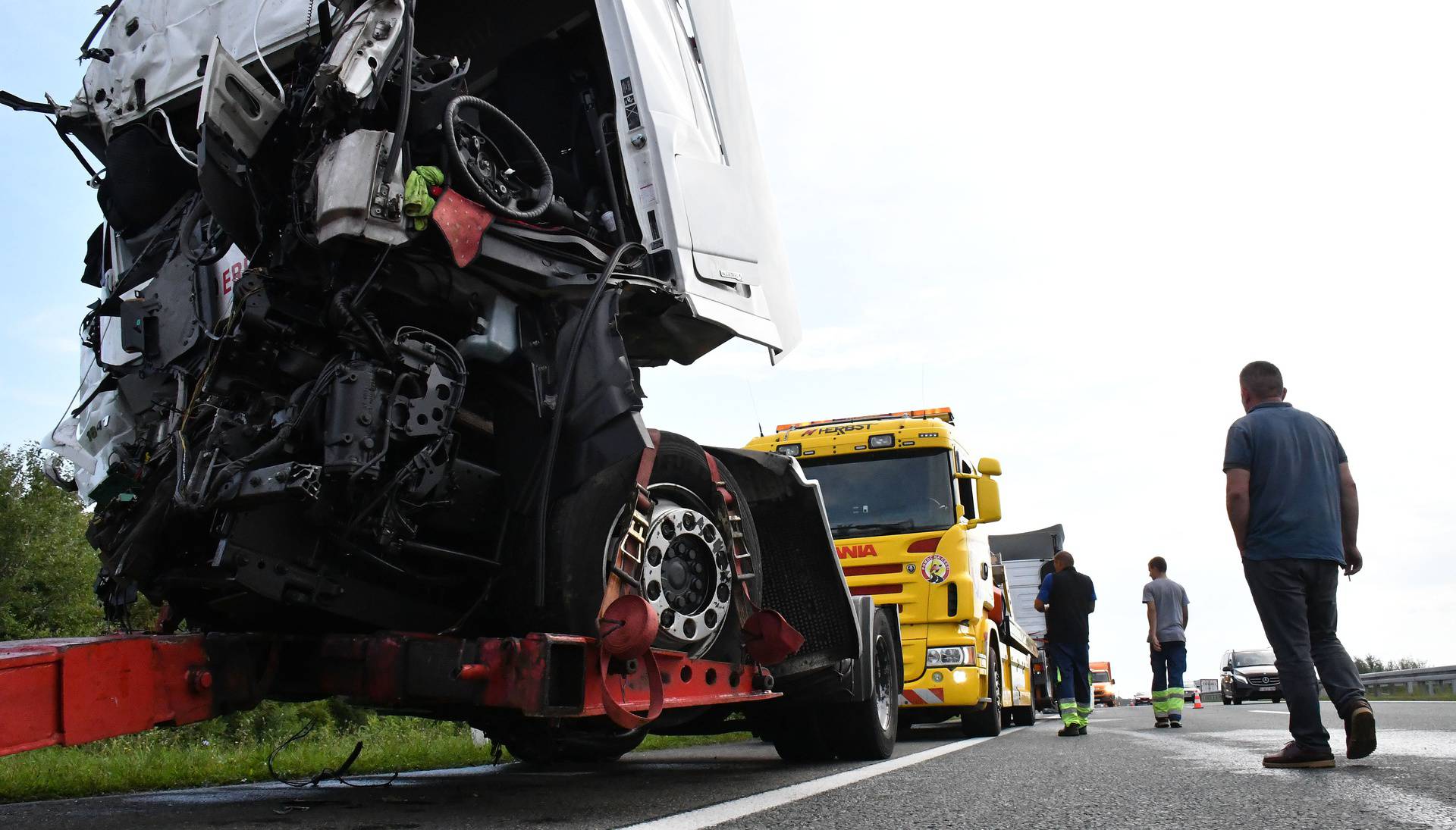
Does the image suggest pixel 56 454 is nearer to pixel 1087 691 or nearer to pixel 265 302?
pixel 265 302

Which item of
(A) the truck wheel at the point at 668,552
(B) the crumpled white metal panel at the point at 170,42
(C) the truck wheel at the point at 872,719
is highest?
(B) the crumpled white metal panel at the point at 170,42

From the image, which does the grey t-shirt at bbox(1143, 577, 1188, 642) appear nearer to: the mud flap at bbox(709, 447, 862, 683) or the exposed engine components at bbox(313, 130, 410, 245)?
the mud flap at bbox(709, 447, 862, 683)

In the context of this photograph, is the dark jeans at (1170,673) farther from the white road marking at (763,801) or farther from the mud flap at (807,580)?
the mud flap at (807,580)

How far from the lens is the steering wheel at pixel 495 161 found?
147 inches

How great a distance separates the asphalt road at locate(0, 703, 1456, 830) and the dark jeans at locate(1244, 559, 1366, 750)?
33cm

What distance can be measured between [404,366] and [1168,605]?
8.76 metres

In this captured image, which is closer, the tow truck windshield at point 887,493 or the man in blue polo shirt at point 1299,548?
the man in blue polo shirt at point 1299,548

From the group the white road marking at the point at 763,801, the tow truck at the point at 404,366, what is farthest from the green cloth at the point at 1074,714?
the tow truck at the point at 404,366

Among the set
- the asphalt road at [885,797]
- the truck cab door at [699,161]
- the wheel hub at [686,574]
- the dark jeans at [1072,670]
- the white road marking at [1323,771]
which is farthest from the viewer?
the dark jeans at [1072,670]

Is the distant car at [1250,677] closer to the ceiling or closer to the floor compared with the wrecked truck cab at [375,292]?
closer to the floor

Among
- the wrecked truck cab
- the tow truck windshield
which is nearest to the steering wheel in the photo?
the wrecked truck cab

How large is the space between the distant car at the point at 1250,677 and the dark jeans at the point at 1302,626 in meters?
20.6

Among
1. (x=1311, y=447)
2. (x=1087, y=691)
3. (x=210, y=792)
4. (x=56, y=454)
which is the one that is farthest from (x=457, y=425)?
(x=1087, y=691)

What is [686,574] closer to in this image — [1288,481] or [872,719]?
[872,719]
